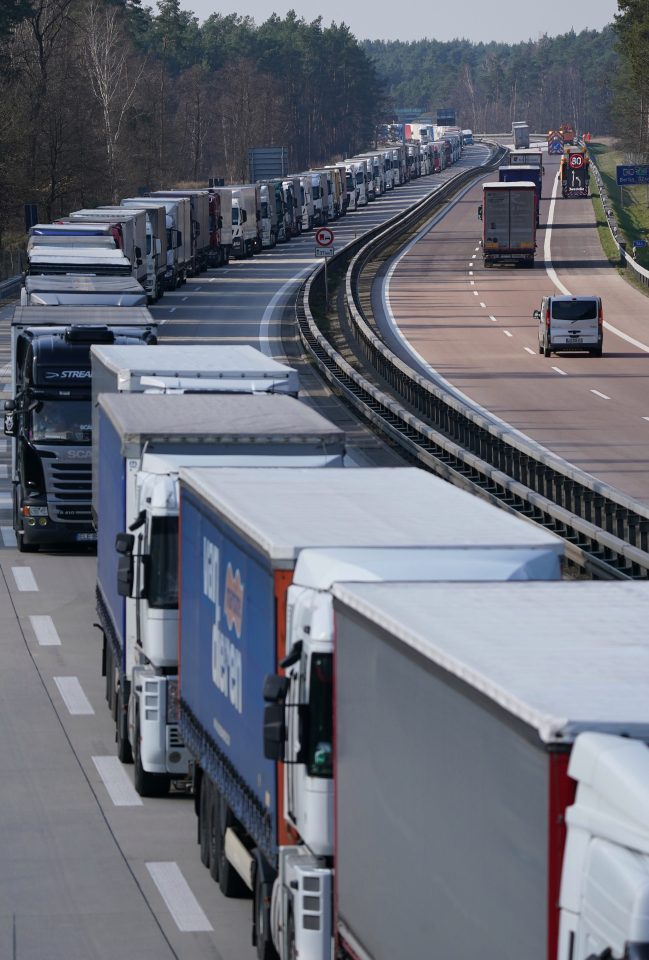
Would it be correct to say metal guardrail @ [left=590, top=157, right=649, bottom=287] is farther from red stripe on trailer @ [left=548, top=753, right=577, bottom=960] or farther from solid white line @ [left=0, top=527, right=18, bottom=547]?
red stripe on trailer @ [left=548, top=753, right=577, bottom=960]

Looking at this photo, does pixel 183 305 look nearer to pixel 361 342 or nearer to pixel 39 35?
pixel 361 342

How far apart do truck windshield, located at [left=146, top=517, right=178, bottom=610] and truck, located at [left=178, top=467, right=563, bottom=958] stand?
724 mm

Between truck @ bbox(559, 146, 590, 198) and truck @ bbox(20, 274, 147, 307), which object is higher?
truck @ bbox(20, 274, 147, 307)

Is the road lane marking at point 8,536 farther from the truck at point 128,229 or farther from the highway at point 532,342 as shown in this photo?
the truck at point 128,229

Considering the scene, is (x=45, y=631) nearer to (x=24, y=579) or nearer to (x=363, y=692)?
(x=24, y=579)

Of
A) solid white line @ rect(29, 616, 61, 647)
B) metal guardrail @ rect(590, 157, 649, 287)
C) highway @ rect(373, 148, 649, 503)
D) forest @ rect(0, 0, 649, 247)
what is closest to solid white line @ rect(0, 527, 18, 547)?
solid white line @ rect(29, 616, 61, 647)

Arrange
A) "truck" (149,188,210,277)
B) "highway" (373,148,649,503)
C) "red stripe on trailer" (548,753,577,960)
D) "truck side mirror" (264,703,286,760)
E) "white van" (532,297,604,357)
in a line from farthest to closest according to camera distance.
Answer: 1. "truck" (149,188,210,277)
2. "white van" (532,297,604,357)
3. "highway" (373,148,649,503)
4. "truck side mirror" (264,703,286,760)
5. "red stripe on trailer" (548,753,577,960)

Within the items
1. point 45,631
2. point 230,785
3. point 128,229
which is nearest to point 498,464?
point 45,631

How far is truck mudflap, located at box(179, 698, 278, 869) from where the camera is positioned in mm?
9125

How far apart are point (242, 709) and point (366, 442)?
73.1ft

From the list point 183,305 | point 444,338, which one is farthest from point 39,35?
point 444,338

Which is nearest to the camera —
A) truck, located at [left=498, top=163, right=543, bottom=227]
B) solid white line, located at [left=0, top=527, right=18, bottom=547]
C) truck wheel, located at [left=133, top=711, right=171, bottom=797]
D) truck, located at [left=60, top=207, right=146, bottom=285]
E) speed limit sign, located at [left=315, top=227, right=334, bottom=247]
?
truck wheel, located at [left=133, top=711, right=171, bottom=797]

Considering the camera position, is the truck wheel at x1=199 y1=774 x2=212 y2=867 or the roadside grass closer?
the truck wheel at x1=199 y1=774 x2=212 y2=867

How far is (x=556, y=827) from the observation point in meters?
5.07
